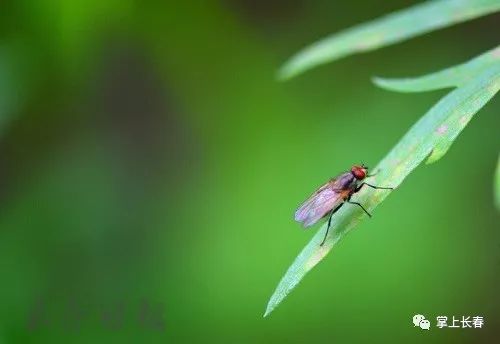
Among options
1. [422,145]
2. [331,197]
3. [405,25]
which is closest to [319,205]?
[331,197]

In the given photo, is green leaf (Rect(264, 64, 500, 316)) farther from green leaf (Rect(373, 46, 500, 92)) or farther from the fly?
the fly

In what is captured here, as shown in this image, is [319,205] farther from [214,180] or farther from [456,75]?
[214,180]

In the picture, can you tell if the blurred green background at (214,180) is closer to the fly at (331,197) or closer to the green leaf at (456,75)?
the fly at (331,197)

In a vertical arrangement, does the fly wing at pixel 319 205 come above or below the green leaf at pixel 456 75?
below

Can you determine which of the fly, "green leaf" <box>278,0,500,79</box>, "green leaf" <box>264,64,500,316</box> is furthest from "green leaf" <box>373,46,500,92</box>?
the fly

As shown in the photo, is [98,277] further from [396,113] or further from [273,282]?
[396,113]

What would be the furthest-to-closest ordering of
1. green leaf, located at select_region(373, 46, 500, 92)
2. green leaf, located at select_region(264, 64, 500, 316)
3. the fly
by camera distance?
the fly
green leaf, located at select_region(373, 46, 500, 92)
green leaf, located at select_region(264, 64, 500, 316)

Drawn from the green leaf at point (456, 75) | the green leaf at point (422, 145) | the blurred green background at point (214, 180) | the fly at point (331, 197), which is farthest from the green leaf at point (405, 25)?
the blurred green background at point (214, 180)
